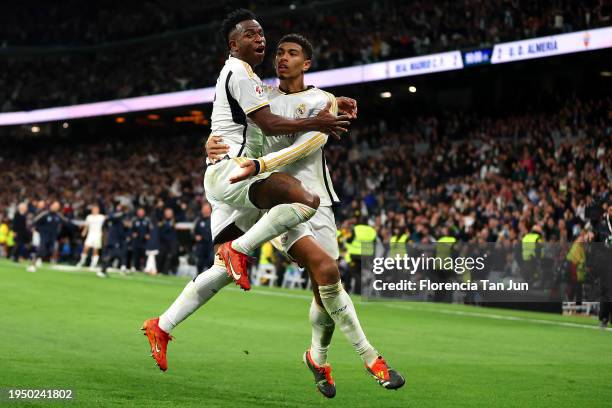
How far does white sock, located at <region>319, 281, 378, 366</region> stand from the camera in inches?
292

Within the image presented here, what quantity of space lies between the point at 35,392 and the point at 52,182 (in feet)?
139

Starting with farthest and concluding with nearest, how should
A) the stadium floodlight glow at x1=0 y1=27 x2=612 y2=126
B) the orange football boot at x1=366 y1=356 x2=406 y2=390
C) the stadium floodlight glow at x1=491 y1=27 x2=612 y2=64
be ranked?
1. the stadium floodlight glow at x1=0 y1=27 x2=612 y2=126
2. the stadium floodlight glow at x1=491 y1=27 x2=612 y2=64
3. the orange football boot at x1=366 y1=356 x2=406 y2=390

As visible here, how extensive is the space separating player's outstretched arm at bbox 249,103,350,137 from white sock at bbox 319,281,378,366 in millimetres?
1158

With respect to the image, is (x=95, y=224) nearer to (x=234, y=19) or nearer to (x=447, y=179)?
(x=447, y=179)

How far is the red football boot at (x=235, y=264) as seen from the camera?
23.7 ft

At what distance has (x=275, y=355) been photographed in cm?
1092

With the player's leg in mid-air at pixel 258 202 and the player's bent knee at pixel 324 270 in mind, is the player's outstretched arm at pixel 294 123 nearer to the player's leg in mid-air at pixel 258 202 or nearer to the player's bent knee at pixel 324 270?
the player's leg in mid-air at pixel 258 202

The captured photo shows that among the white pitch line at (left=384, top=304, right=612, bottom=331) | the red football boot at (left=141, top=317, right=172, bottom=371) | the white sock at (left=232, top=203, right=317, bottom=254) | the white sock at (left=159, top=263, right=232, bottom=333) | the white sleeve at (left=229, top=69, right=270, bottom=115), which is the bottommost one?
the white pitch line at (left=384, top=304, right=612, bottom=331)

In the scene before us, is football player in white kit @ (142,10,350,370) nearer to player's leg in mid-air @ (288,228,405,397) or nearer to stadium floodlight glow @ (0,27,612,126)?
player's leg in mid-air @ (288,228,405,397)

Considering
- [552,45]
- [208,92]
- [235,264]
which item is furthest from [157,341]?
[208,92]

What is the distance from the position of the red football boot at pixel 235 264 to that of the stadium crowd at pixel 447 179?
48.3 feet

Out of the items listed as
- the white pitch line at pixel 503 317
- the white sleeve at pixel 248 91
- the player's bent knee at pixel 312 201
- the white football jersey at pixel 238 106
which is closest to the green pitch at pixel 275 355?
the white pitch line at pixel 503 317

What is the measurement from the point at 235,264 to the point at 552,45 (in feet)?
70.5

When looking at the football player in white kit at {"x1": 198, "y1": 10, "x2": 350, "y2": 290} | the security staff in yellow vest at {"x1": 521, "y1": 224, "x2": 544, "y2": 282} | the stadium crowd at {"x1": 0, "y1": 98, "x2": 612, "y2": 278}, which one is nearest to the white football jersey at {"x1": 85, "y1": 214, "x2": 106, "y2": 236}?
the stadium crowd at {"x1": 0, "y1": 98, "x2": 612, "y2": 278}
